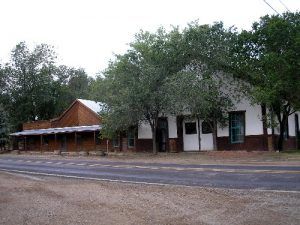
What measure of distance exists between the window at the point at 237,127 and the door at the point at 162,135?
21.6 feet

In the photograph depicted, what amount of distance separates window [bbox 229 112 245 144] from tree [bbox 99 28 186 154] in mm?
5580

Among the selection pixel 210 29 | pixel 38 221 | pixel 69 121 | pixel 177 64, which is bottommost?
pixel 38 221

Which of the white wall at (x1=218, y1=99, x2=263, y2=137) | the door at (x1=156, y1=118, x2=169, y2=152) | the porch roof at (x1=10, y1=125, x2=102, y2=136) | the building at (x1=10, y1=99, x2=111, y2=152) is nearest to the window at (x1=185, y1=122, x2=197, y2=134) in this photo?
the door at (x1=156, y1=118, x2=169, y2=152)

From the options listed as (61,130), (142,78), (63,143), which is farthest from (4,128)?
(142,78)

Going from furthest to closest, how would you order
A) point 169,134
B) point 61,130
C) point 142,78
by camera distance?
point 61,130 < point 169,134 < point 142,78

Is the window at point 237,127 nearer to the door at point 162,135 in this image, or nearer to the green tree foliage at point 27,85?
the door at point 162,135

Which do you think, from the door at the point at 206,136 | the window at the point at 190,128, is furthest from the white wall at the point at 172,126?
the door at the point at 206,136

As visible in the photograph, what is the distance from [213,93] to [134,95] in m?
6.08

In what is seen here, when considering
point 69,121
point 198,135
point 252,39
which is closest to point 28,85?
point 69,121

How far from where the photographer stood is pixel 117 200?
40.5 feet

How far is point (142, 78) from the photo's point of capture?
34.3m

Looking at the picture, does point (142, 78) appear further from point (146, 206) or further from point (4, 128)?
point (4, 128)

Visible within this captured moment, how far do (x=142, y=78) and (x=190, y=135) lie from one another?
7.94m

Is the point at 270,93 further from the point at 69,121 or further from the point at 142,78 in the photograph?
the point at 69,121
